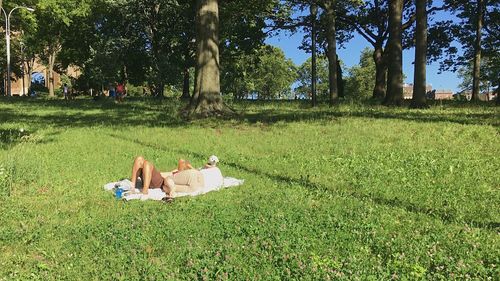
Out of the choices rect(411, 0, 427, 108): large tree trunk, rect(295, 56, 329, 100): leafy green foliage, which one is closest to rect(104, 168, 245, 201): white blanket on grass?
rect(411, 0, 427, 108): large tree trunk

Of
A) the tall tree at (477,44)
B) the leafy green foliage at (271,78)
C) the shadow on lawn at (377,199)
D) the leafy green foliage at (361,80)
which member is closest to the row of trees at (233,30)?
the tall tree at (477,44)

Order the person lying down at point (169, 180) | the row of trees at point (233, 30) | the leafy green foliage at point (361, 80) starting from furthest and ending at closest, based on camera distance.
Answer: the leafy green foliage at point (361, 80), the row of trees at point (233, 30), the person lying down at point (169, 180)

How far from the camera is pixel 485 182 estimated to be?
25.8 ft

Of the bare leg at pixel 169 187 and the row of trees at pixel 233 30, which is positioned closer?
the bare leg at pixel 169 187

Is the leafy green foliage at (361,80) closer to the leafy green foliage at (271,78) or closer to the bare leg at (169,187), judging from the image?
the leafy green foliage at (271,78)

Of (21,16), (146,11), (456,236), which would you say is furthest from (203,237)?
(21,16)

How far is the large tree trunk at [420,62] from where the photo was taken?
18180 mm

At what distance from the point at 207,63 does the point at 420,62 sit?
8270 millimetres

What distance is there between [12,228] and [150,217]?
170 cm

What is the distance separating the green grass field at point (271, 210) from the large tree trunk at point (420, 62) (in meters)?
5.26

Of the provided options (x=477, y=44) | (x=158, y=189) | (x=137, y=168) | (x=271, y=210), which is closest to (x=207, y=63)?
(x=137, y=168)

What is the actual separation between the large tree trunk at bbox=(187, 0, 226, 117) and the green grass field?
3.59m

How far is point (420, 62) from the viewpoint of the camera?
18359 mm

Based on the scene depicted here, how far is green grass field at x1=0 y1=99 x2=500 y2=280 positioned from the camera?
4.75m
